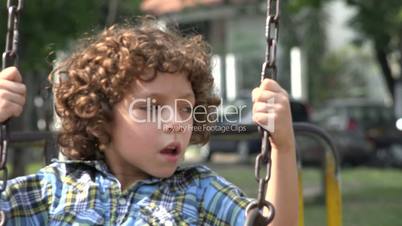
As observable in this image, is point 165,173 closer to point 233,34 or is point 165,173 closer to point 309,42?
point 233,34

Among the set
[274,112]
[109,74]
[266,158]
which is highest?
[109,74]

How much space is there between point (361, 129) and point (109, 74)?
1389cm

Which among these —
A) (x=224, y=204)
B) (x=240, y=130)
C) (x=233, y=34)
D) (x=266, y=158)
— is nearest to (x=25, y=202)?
(x=224, y=204)

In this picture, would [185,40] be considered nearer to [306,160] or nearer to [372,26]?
A: [372,26]

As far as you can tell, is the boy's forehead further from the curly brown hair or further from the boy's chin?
the boy's chin

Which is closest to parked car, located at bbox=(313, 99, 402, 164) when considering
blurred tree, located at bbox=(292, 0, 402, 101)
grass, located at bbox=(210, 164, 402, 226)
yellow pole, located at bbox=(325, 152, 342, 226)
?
grass, located at bbox=(210, 164, 402, 226)

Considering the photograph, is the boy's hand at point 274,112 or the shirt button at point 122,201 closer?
the boy's hand at point 274,112

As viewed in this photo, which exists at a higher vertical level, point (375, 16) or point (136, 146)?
point (375, 16)

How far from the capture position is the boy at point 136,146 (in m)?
2.08

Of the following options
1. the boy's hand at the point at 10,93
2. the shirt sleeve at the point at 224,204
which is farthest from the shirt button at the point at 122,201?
the boy's hand at the point at 10,93

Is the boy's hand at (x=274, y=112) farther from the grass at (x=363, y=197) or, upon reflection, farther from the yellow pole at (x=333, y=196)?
the grass at (x=363, y=197)

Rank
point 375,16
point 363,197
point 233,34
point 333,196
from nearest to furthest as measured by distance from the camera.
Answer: point 333,196 → point 375,16 → point 363,197 → point 233,34

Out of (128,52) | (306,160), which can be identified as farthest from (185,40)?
(306,160)

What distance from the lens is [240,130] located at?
3.84 metres
